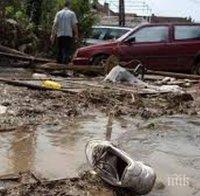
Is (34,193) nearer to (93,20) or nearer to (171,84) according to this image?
(171,84)

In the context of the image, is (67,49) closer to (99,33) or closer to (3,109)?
(99,33)

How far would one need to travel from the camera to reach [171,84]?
14.4m

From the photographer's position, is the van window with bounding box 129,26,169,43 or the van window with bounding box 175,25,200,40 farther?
the van window with bounding box 175,25,200,40

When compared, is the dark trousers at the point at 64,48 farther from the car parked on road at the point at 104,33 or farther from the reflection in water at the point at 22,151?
the reflection in water at the point at 22,151

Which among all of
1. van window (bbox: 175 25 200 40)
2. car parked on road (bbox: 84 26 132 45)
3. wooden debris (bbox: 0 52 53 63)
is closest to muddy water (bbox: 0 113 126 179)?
wooden debris (bbox: 0 52 53 63)

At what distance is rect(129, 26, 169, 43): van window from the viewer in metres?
17.5

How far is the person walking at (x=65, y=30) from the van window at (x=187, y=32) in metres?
2.83

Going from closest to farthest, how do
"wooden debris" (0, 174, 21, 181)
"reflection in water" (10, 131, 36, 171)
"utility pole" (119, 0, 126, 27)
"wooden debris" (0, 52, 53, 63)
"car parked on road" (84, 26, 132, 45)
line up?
1. "wooden debris" (0, 174, 21, 181)
2. "reflection in water" (10, 131, 36, 171)
3. "wooden debris" (0, 52, 53, 63)
4. "car parked on road" (84, 26, 132, 45)
5. "utility pole" (119, 0, 126, 27)

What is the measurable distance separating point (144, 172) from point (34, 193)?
3.24 ft

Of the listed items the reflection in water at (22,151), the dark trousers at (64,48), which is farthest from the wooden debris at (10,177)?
the dark trousers at (64,48)

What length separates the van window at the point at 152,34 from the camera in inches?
688

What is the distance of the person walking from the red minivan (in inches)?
14.3

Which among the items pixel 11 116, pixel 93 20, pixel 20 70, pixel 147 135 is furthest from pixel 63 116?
pixel 93 20

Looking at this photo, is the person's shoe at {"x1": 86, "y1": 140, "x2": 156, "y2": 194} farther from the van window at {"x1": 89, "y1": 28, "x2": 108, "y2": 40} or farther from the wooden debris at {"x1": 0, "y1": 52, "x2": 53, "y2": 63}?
the van window at {"x1": 89, "y1": 28, "x2": 108, "y2": 40}
